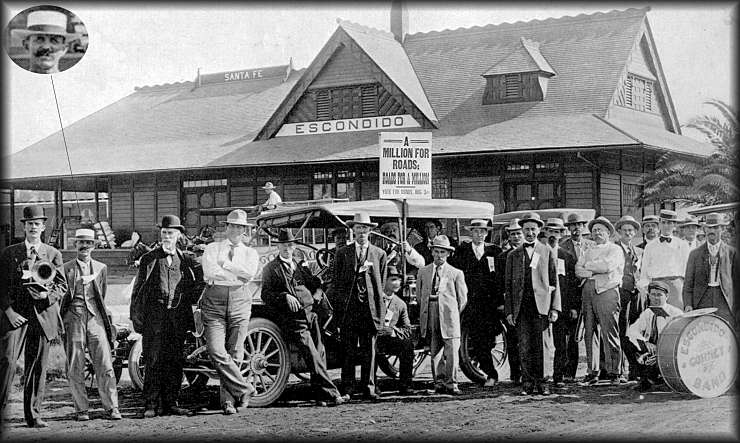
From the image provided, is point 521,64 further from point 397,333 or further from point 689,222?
point 397,333

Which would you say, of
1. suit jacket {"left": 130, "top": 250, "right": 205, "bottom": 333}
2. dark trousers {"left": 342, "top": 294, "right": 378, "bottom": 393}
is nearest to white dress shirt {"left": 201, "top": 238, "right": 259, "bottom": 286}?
suit jacket {"left": 130, "top": 250, "right": 205, "bottom": 333}

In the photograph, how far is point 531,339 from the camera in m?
8.49

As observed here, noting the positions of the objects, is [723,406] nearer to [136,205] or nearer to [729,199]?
[729,199]

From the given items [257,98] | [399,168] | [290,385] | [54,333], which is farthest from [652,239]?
[257,98]

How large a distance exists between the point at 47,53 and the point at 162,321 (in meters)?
2.68

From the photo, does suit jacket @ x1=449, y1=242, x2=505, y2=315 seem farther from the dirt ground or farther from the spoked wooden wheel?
the spoked wooden wheel

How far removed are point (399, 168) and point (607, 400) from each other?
366 cm

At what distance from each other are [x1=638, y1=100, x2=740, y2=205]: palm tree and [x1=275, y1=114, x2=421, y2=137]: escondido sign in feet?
21.0

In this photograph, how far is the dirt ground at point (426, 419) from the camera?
660cm

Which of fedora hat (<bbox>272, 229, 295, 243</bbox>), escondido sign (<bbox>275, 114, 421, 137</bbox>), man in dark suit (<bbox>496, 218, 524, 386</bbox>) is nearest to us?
fedora hat (<bbox>272, 229, 295, 243</bbox>)

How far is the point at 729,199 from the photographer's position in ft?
54.9

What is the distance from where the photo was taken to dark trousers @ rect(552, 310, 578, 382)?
8.86 meters

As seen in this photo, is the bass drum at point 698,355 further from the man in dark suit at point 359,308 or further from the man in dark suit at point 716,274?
the man in dark suit at point 359,308

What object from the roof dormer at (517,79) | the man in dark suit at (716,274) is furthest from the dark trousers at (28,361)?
Answer: the roof dormer at (517,79)
